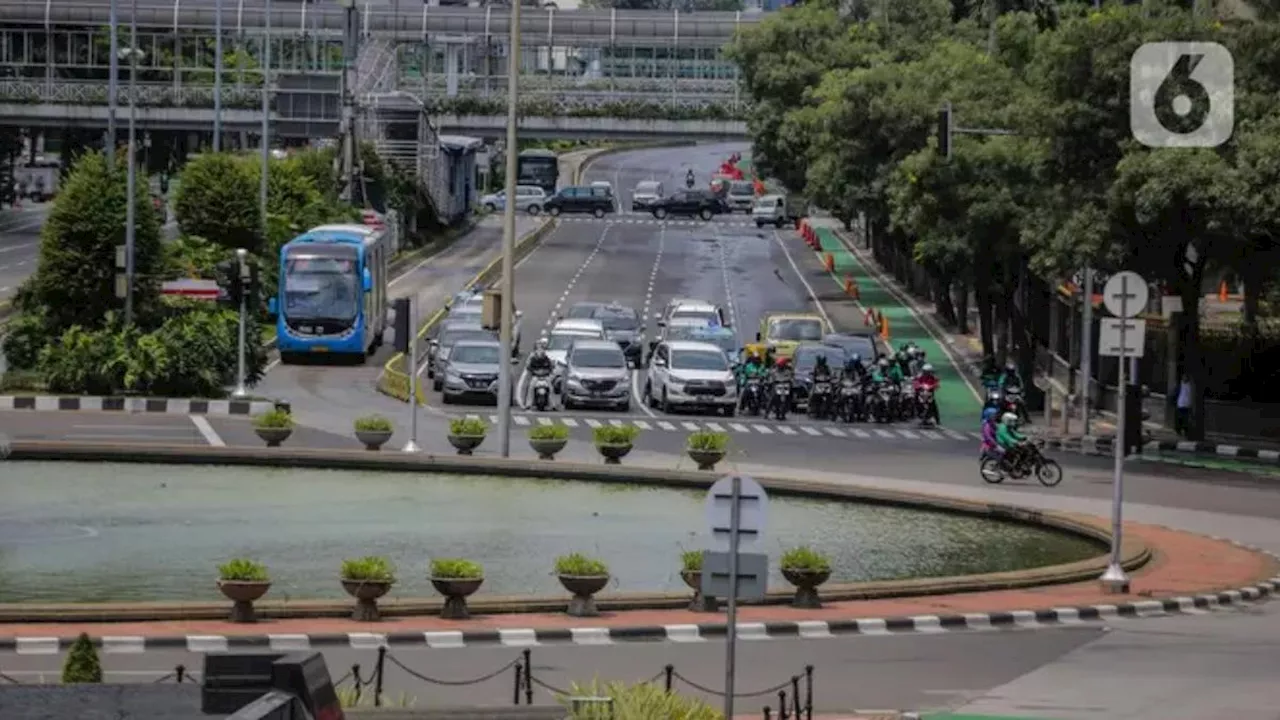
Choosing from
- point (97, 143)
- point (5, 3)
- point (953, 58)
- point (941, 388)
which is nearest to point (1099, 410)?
point (941, 388)

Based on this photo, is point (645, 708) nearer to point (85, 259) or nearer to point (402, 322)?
point (402, 322)

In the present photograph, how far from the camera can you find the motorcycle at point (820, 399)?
6197 cm

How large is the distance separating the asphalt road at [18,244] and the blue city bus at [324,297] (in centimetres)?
640

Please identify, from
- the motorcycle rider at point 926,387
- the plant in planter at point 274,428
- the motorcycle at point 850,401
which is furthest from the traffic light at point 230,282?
the motorcycle rider at point 926,387

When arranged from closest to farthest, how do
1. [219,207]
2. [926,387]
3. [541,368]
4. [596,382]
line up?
[596,382] → [926,387] → [541,368] → [219,207]

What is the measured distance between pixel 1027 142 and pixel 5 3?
7556 cm

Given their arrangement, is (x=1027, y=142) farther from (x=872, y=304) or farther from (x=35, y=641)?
(x=35, y=641)

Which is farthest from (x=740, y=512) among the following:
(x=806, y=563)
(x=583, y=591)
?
(x=806, y=563)

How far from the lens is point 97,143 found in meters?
159

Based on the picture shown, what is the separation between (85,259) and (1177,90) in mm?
23857

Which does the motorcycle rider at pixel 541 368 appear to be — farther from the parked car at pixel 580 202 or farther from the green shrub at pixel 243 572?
the parked car at pixel 580 202

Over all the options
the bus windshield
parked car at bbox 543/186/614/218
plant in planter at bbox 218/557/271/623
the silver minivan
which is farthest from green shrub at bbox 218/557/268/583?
the silver minivan

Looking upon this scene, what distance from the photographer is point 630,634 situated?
28938 millimetres

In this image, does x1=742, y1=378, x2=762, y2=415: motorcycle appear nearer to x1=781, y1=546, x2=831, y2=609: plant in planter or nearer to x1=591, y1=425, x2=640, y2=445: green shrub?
A: x1=591, y1=425, x2=640, y2=445: green shrub
